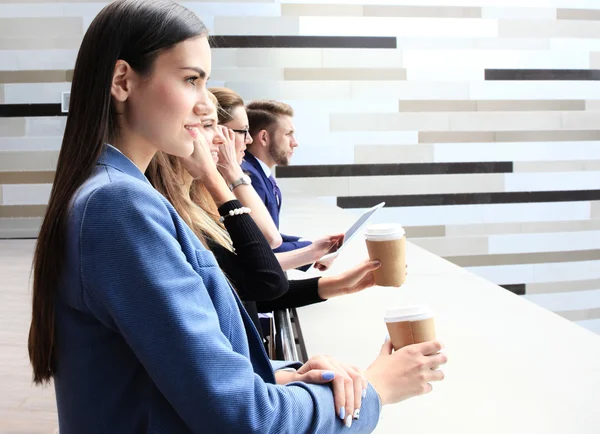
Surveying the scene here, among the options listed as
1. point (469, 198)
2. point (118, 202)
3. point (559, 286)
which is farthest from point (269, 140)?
point (559, 286)

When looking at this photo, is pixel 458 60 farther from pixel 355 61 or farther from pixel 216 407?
pixel 216 407

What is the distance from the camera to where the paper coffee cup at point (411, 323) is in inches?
38.3

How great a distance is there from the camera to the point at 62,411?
773 mm

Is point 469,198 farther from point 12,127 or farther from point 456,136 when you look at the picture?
point 12,127

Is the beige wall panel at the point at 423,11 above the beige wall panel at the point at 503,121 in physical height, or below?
above

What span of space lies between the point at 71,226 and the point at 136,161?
178 mm

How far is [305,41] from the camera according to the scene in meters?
5.82

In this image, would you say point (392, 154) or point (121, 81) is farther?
point (392, 154)

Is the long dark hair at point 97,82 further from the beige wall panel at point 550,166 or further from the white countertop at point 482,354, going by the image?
the beige wall panel at point 550,166

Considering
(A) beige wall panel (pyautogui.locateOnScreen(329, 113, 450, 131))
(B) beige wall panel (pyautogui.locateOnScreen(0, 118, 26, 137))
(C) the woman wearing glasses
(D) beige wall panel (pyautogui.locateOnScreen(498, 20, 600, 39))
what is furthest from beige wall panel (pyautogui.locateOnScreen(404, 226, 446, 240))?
(C) the woman wearing glasses

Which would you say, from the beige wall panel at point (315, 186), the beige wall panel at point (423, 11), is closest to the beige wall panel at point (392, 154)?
the beige wall panel at point (315, 186)

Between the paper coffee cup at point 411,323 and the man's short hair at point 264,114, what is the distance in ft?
8.55

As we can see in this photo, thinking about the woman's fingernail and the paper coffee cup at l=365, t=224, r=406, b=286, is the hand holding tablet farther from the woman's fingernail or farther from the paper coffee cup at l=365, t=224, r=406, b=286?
the woman's fingernail

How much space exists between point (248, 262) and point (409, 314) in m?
0.70
